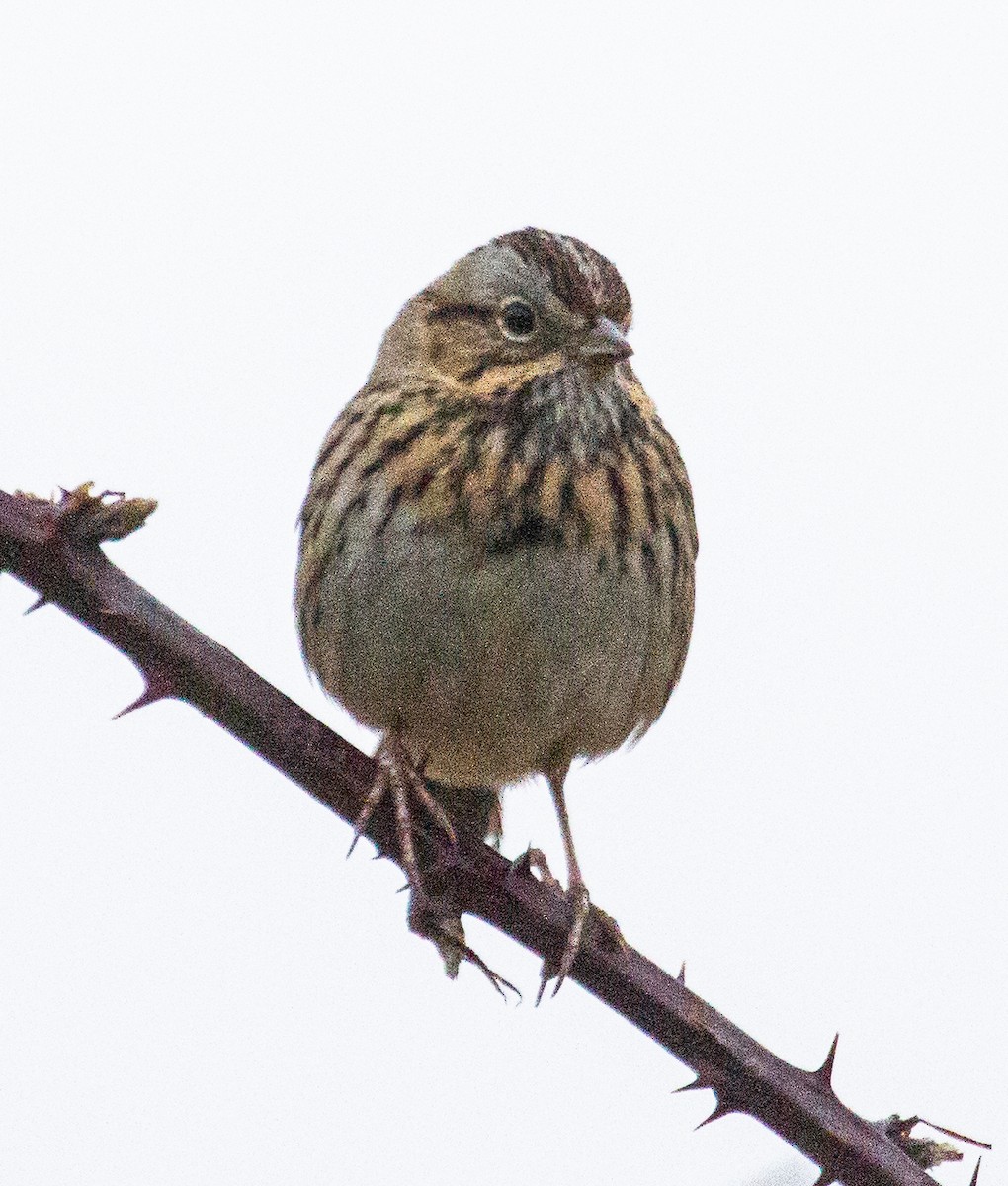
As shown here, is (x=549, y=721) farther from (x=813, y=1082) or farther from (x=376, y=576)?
(x=813, y=1082)

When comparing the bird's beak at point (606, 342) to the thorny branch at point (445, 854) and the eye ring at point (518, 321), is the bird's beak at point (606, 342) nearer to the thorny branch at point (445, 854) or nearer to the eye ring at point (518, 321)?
the eye ring at point (518, 321)

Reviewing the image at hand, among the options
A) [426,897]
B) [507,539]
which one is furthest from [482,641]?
[426,897]

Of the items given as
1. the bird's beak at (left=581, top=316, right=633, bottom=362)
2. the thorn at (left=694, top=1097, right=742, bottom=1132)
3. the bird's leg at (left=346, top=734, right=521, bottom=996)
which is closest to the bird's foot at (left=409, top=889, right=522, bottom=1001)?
A: the bird's leg at (left=346, top=734, right=521, bottom=996)

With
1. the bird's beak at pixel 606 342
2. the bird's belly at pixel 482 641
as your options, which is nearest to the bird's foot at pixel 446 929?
the bird's belly at pixel 482 641

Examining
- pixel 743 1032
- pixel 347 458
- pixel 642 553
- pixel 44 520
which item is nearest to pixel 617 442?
pixel 642 553

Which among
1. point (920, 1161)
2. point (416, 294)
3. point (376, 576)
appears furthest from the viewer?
point (416, 294)

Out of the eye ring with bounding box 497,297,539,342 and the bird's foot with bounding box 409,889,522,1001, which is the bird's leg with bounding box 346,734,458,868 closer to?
the bird's foot with bounding box 409,889,522,1001
